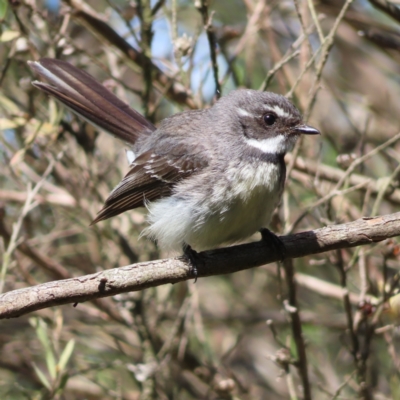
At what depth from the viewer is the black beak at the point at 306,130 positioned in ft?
13.1

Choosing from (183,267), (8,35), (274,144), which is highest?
(8,35)

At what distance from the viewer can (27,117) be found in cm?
469

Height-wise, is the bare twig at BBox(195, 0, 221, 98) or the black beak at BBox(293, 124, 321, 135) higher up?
the bare twig at BBox(195, 0, 221, 98)

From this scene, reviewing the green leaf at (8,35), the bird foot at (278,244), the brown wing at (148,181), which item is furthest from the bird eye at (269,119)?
the green leaf at (8,35)

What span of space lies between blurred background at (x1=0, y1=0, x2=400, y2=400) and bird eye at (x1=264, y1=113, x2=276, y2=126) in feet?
0.64

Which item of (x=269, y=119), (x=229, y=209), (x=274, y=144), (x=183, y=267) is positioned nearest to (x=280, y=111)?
(x=269, y=119)

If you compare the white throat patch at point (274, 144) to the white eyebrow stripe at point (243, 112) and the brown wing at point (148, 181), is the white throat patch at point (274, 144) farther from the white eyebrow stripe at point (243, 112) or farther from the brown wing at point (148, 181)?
the brown wing at point (148, 181)

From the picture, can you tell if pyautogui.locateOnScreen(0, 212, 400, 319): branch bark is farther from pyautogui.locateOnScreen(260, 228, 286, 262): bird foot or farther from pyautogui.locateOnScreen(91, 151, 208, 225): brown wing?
pyautogui.locateOnScreen(91, 151, 208, 225): brown wing

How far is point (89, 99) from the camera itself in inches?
184

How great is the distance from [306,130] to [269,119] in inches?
10.4

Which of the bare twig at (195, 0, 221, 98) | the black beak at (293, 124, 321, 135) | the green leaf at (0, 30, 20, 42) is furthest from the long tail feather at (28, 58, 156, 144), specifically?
the black beak at (293, 124, 321, 135)

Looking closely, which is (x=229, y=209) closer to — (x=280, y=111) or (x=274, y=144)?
(x=274, y=144)

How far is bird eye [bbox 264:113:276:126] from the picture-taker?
4.13 metres

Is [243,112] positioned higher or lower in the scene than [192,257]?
higher
